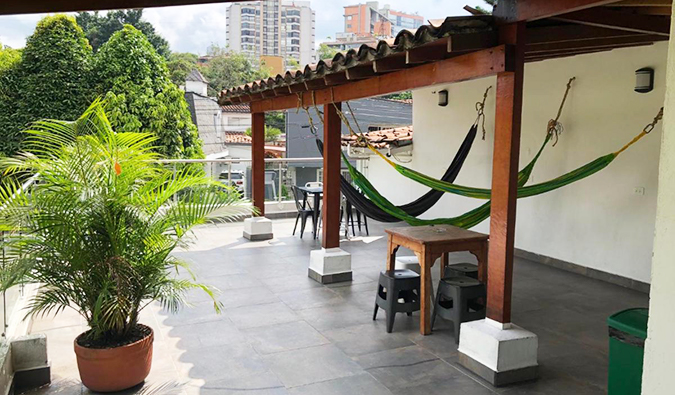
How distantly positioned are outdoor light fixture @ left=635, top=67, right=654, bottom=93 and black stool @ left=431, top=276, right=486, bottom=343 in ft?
7.93

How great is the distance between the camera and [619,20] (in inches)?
124

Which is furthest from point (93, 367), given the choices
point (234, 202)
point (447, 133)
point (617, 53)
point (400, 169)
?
point (447, 133)

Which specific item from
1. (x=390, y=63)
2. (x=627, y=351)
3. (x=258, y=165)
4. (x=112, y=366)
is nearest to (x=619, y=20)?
(x=390, y=63)

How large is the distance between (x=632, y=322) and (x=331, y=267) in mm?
3071

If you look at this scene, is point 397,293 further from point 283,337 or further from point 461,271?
point 283,337

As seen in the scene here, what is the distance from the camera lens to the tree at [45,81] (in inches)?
486

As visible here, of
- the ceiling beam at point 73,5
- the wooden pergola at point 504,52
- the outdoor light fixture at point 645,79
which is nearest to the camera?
the ceiling beam at point 73,5

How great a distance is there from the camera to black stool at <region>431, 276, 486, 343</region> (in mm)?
3629

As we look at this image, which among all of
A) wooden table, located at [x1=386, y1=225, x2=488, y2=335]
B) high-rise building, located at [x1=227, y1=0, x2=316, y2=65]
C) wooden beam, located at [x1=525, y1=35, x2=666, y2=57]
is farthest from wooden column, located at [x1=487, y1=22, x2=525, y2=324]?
high-rise building, located at [x1=227, y1=0, x2=316, y2=65]

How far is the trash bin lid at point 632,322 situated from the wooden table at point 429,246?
148 centimetres

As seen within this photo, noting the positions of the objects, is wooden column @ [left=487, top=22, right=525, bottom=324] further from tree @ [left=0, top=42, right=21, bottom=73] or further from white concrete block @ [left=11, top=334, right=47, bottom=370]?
tree @ [left=0, top=42, right=21, bottom=73]

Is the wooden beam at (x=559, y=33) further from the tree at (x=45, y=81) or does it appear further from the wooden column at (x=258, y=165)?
the tree at (x=45, y=81)

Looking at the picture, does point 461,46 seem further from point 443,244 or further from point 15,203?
point 15,203

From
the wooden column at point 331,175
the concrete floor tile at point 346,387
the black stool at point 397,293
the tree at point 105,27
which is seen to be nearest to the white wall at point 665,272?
the concrete floor tile at point 346,387
